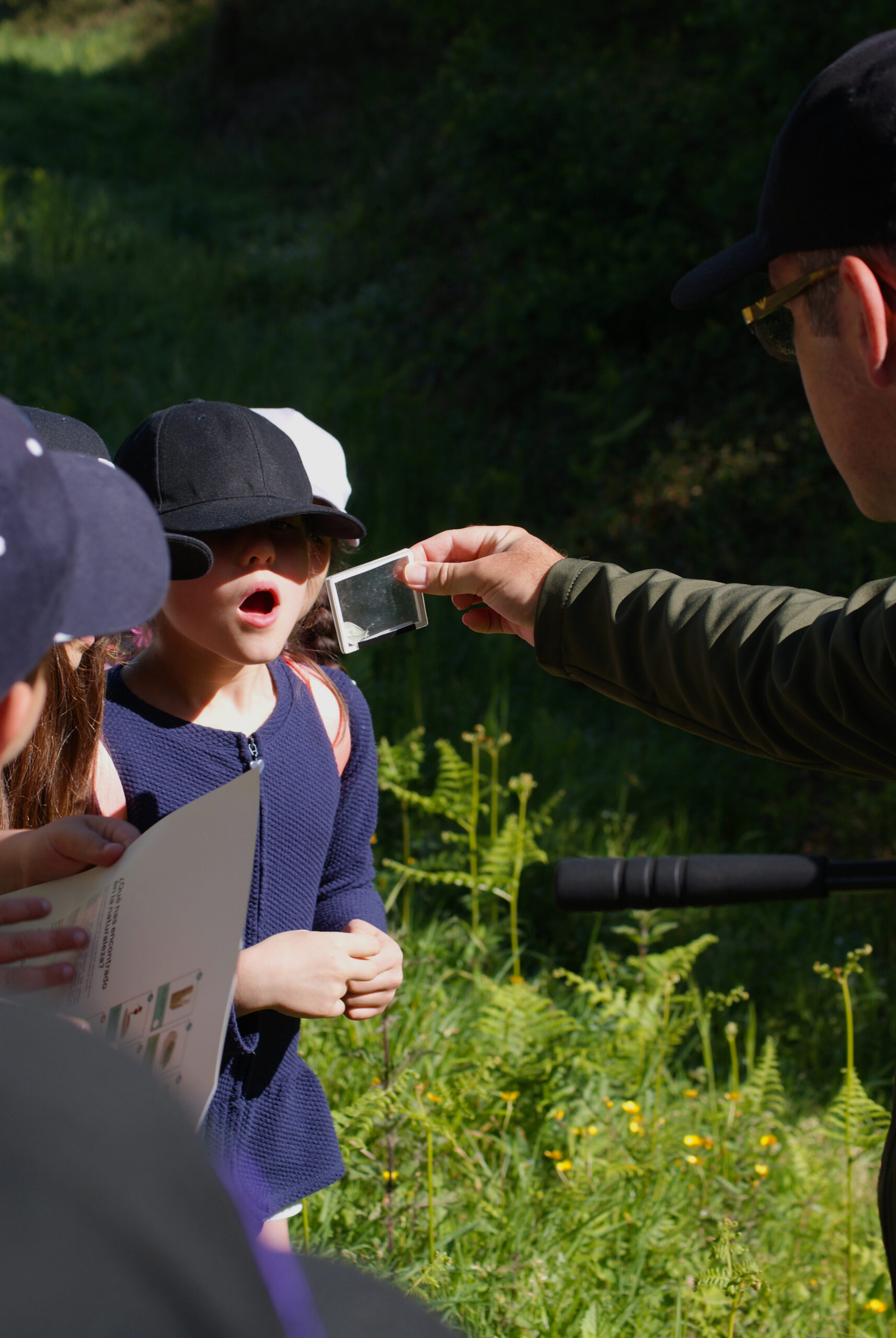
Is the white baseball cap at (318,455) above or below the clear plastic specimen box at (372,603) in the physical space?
above

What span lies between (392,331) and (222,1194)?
343 inches

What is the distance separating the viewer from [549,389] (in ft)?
23.7

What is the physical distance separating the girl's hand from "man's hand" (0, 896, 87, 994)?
0.29 m

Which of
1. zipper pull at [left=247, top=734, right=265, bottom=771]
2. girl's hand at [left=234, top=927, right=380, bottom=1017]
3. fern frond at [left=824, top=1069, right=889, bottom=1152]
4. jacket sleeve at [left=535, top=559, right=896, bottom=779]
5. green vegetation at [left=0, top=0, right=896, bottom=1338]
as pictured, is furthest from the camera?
green vegetation at [left=0, top=0, right=896, bottom=1338]

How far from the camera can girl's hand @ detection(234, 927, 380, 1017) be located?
1.49 m

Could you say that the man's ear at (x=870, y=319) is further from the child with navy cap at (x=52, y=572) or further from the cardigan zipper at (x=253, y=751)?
the cardigan zipper at (x=253, y=751)

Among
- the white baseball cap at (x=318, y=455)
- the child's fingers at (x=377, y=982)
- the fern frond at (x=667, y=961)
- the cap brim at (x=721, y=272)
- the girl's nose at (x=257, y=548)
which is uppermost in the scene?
the cap brim at (x=721, y=272)

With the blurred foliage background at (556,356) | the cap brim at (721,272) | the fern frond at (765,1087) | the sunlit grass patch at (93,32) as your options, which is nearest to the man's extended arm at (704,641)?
the cap brim at (721,272)

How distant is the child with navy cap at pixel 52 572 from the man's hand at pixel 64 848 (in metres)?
0.02

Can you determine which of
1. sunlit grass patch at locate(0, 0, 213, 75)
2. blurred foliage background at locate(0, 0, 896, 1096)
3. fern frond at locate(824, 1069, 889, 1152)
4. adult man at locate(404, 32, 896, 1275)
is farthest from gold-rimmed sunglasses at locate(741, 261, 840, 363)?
sunlit grass patch at locate(0, 0, 213, 75)

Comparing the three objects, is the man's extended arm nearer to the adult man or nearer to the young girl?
the adult man

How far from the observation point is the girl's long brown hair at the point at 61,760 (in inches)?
62.1

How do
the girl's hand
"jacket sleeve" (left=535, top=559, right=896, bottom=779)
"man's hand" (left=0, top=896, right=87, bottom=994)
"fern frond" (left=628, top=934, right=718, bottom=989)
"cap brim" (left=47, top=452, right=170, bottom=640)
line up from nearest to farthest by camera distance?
"cap brim" (left=47, top=452, right=170, bottom=640)
"man's hand" (left=0, top=896, right=87, bottom=994)
the girl's hand
"jacket sleeve" (left=535, top=559, right=896, bottom=779)
"fern frond" (left=628, top=934, right=718, bottom=989)

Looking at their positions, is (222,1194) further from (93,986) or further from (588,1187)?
(588,1187)
